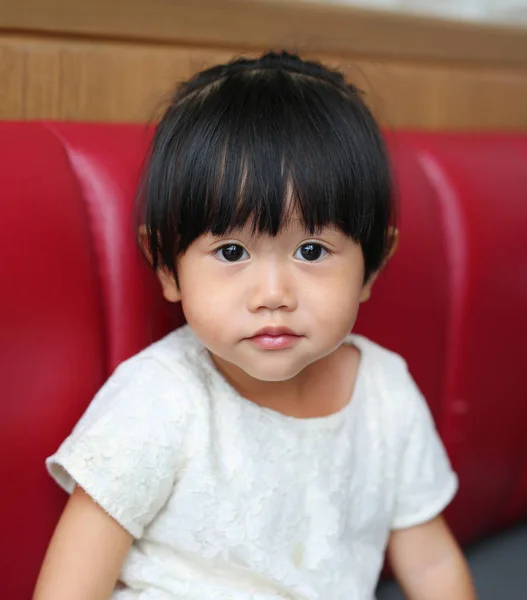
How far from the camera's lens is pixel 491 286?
4.20 ft

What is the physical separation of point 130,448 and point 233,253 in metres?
0.22

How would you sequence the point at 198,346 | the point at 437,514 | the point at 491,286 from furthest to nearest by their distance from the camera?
the point at 491,286 < the point at 437,514 < the point at 198,346

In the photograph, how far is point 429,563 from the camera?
1.09 m

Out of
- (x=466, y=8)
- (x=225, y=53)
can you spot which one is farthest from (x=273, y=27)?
(x=466, y=8)

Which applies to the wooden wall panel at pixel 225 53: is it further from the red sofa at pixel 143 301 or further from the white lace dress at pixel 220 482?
the white lace dress at pixel 220 482

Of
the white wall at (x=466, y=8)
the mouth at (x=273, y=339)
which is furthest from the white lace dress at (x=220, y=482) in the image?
the white wall at (x=466, y=8)

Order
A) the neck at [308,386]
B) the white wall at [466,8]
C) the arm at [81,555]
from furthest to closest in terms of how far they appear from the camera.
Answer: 1. the white wall at [466,8]
2. the neck at [308,386]
3. the arm at [81,555]

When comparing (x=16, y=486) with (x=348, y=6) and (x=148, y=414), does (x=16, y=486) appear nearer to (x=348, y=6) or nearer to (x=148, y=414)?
(x=148, y=414)

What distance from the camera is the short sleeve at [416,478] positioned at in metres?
1.08

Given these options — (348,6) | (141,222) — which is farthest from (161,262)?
(348,6)

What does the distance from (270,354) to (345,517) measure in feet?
0.85

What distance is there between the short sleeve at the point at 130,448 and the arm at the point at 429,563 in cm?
35

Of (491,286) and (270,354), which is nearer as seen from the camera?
(270,354)

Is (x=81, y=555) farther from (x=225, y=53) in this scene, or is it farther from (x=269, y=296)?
(x=225, y=53)
